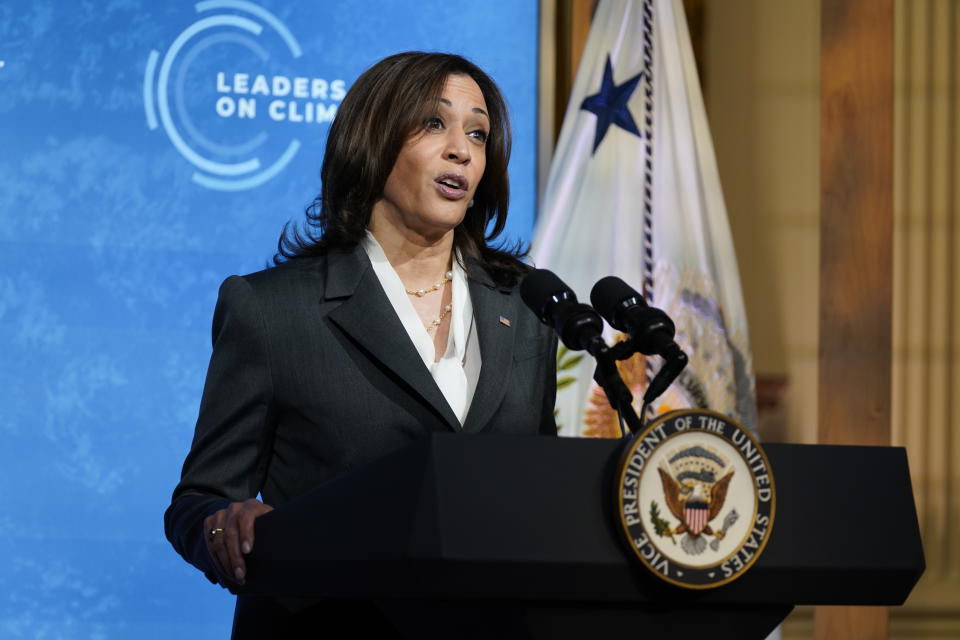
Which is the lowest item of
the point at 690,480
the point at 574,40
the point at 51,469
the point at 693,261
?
the point at 690,480

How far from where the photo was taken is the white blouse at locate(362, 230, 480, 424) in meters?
1.60

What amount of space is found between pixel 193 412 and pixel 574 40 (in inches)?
54.6

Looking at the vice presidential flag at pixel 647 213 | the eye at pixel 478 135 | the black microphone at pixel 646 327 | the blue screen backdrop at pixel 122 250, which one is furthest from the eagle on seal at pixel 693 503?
the blue screen backdrop at pixel 122 250

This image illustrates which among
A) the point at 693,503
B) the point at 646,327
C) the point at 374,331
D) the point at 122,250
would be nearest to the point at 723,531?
the point at 693,503


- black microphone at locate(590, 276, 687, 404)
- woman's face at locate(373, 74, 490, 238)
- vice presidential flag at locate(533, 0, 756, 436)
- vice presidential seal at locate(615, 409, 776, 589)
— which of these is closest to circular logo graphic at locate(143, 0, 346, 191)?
vice presidential flag at locate(533, 0, 756, 436)

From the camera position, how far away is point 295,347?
1589 mm

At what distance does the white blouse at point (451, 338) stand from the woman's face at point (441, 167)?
70mm

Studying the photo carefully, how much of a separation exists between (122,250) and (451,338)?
1495mm

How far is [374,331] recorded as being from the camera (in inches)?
61.7

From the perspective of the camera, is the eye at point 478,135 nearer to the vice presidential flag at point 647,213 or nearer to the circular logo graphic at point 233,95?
the vice presidential flag at point 647,213

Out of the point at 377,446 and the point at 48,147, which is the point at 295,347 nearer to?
the point at 377,446

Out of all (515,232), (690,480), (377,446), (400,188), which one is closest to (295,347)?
(377,446)

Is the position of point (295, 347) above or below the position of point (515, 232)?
below

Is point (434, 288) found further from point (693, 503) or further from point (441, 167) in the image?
point (693, 503)
